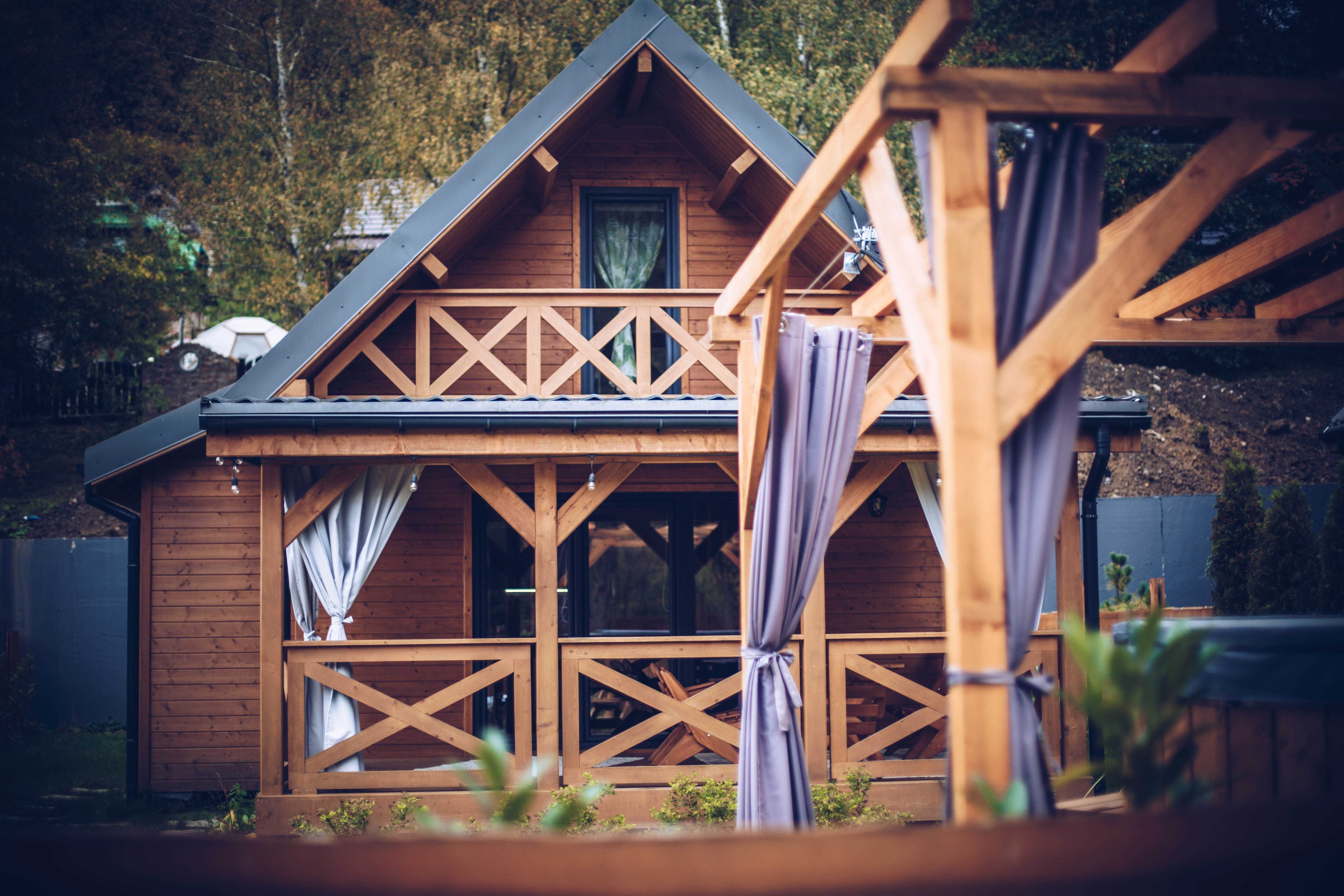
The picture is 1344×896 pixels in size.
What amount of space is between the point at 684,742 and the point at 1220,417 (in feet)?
49.9

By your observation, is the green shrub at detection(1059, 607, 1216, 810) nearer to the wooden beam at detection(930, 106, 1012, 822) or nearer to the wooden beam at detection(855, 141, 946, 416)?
the wooden beam at detection(930, 106, 1012, 822)

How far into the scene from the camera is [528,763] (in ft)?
20.1

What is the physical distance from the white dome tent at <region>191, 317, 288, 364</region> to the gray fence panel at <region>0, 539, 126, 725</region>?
287cm

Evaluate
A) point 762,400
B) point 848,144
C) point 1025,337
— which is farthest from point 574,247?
point 1025,337

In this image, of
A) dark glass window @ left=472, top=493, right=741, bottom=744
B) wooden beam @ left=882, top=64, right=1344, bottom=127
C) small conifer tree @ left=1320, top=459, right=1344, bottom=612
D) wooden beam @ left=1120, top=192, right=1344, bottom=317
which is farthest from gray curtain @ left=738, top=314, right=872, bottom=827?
small conifer tree @ left=1320, top=459, right=1344, bottom=612

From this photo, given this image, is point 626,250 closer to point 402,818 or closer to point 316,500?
point 316,500

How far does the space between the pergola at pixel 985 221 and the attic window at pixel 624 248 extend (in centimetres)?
505

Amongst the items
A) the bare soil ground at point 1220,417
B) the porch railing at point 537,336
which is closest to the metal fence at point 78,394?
the porch railing at point 537,336

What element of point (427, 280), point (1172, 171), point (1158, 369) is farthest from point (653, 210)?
point (1158, 369)

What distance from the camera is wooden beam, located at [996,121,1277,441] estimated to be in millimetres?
2465

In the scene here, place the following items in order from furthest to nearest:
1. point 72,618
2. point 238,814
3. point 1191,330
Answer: point 72,618
point 238,814
point 1191,330

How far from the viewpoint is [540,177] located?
24.4 ft

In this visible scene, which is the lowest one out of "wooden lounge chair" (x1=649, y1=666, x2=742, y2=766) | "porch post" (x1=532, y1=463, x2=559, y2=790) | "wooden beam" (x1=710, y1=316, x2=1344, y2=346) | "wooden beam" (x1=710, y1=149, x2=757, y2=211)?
"wooden lounge chair" (x1=649, y1=666, x2=742, y2=766)

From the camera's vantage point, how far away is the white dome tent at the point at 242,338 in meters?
12.4
